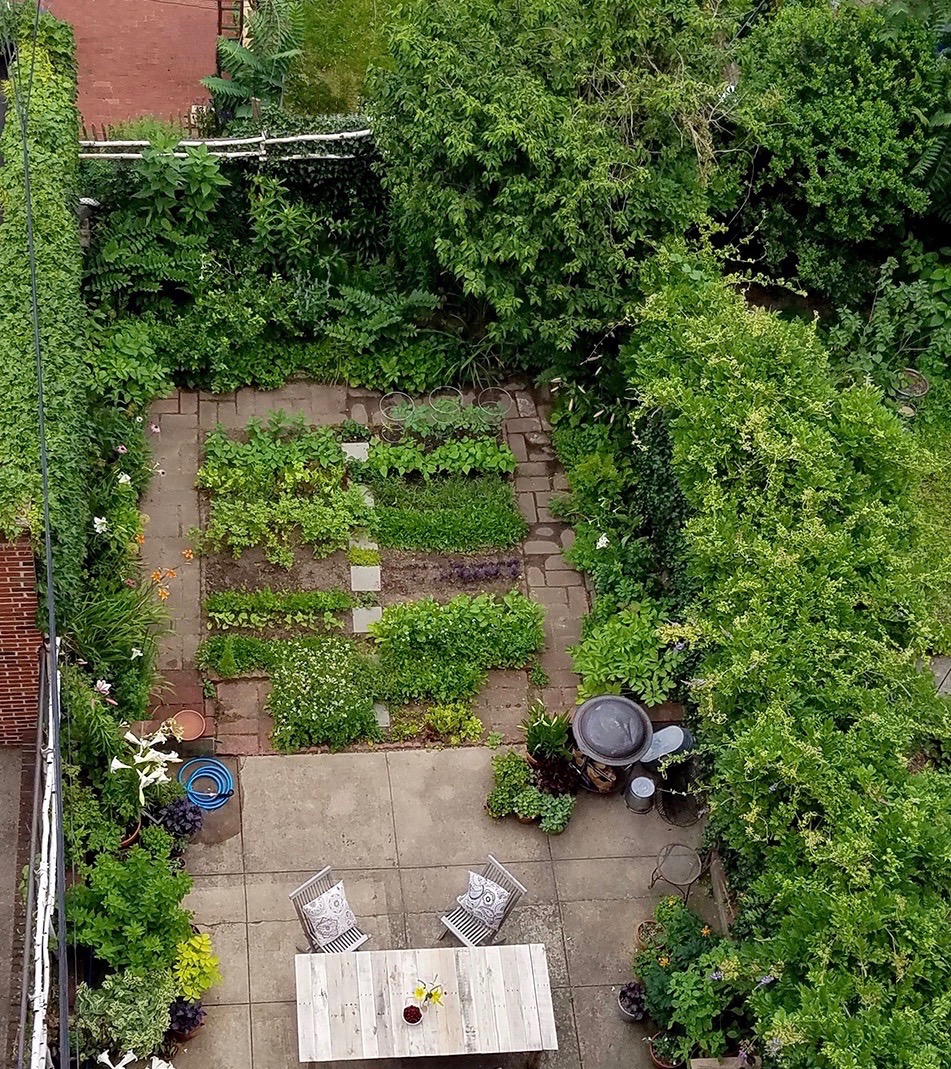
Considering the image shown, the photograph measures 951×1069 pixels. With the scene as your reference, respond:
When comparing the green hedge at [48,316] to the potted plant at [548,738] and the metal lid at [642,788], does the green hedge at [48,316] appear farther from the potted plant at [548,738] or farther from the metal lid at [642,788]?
the metal lid at [642,788]

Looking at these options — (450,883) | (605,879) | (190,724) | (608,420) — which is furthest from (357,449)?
(605,879)

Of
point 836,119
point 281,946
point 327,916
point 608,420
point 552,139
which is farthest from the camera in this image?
point 608,420

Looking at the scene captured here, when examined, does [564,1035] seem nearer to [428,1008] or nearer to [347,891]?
[428,1008]

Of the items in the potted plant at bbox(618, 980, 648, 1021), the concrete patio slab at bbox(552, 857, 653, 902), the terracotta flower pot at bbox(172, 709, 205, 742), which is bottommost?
the potted plant at bbox(618, 980, 648, 1021)

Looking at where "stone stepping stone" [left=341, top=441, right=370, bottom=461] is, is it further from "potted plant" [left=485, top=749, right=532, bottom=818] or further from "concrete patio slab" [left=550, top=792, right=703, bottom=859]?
"concrete patio slab" [left=550, top=792, right=703, bottom=859]

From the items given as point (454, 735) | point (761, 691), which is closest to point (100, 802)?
point (454, 735)

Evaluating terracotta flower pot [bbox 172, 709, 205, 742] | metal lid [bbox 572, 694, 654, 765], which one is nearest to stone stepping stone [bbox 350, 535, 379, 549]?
terracotta flower pot [bbox 172, 709, 205, 742]

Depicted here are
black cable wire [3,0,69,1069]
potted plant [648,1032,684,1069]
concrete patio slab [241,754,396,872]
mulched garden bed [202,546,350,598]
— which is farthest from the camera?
mulched garden bed [202,546,350,598]
